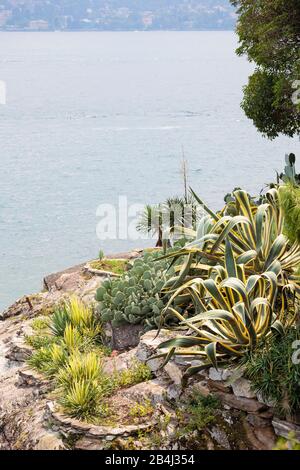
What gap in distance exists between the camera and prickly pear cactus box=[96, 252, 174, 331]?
9.35 meters

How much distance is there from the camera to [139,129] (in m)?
56.6

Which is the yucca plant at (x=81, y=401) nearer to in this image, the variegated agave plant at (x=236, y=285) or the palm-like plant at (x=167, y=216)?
the variegated agave plant at (x=236, y=285)

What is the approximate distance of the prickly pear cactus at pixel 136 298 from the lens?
9352mm

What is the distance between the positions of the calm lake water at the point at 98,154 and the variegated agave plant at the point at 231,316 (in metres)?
16.0

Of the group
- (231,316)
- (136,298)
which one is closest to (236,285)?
(231,316)

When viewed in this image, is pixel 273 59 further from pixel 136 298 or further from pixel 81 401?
pixel 81 401

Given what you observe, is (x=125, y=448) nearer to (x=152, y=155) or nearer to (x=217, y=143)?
(x=152, y=155)

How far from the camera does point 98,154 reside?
47906mm

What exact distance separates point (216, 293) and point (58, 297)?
4.74 meters

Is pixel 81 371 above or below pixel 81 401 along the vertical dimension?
above

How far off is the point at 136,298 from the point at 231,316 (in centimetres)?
213

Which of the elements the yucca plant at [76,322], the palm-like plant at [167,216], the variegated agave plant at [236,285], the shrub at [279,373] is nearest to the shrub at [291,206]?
the variegated agave plant at [236,285]

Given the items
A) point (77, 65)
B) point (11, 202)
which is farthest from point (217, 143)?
point (77, 65)

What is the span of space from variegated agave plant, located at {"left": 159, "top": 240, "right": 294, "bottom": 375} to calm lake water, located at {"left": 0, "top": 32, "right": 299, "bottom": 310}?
629 inches
